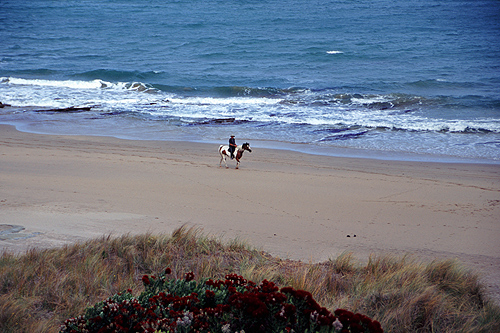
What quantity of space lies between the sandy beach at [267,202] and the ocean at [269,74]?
3010 millimetres

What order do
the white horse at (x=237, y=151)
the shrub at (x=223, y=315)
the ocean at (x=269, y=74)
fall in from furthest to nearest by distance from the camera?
the ocean at (x=269, y=74) < the white horse at (x=237, y=151) < the shrub at (x=223, y=315)

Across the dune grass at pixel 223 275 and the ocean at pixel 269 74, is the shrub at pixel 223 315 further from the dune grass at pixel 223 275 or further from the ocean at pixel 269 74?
the ocean at pixel 269 74

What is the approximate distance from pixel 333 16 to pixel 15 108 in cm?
4570

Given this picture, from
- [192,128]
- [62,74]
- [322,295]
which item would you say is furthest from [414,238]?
[62,74]

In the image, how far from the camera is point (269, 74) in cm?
3403

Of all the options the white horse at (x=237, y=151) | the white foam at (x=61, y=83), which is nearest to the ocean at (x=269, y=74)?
the white foam at (x=61, y=83)

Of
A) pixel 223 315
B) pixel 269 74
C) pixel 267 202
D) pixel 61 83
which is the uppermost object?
pixel 269 74

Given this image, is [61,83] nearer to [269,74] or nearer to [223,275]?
[269,74]

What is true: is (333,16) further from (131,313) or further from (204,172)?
(131,313)

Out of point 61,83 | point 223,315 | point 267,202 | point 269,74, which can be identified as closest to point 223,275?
point 223,315

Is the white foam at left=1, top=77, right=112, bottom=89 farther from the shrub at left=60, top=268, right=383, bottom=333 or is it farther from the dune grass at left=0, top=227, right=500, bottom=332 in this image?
the shrub at left=60, top=268, right=383, bottom=333

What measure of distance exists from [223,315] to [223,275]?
68.8 inches

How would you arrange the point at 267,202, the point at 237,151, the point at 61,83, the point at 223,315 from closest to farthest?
the point at 223,315, the point at 267,202, the point at 237,151, the point at 61,83

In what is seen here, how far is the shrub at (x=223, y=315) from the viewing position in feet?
9.87
